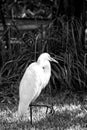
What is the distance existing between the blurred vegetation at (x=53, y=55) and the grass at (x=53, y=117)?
61 cm

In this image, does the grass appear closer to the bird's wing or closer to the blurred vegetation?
the bird's wing

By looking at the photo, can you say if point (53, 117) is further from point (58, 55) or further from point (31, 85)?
point (58, 55)

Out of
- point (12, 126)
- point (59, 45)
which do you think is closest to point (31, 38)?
point (59, 45)

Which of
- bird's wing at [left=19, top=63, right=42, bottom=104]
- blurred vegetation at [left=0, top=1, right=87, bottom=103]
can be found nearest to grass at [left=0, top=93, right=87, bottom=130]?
bird's wing at [left=19, top=63, right=42, bottom=104]

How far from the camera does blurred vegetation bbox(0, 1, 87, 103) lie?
6.53 meters

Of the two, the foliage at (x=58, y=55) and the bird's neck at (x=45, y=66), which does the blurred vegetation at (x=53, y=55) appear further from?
the bird's neck at (x=45, y=66)

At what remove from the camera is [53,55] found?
6.82 metres

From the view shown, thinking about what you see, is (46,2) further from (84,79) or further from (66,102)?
(66,102)

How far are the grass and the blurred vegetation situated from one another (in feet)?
1.99

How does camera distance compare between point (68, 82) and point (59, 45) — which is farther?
point (59, 45)

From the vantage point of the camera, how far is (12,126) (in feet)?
14.4

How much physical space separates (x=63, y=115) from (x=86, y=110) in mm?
491

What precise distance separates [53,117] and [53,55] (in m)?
2.20

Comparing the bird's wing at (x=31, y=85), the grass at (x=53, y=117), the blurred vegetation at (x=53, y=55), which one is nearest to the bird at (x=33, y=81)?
the bird's wing at (x=31, y=85)
